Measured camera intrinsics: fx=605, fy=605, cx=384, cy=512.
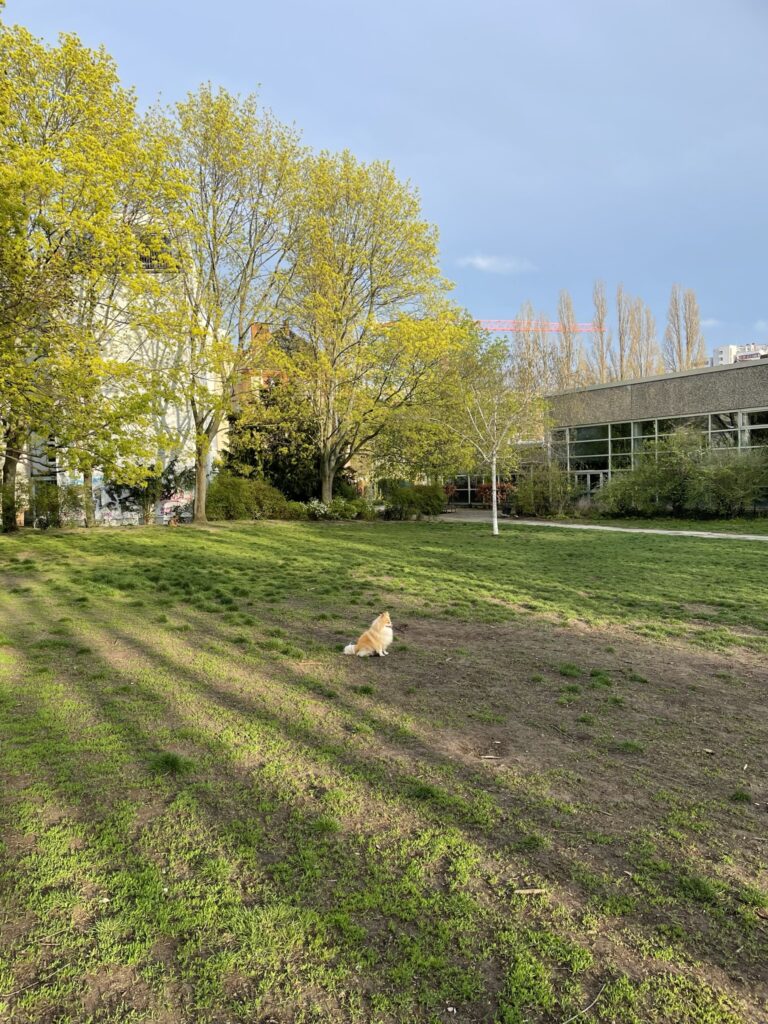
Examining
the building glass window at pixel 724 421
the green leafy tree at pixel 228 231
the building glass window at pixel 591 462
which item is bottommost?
the building glass window at pixel 591 462

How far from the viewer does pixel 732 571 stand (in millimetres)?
10383

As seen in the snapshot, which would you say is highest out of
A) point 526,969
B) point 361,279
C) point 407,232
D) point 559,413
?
point 407,232

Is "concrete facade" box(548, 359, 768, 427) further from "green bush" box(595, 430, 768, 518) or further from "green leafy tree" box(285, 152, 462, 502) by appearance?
"green leafy tree" box(285, 152, 462, 502)

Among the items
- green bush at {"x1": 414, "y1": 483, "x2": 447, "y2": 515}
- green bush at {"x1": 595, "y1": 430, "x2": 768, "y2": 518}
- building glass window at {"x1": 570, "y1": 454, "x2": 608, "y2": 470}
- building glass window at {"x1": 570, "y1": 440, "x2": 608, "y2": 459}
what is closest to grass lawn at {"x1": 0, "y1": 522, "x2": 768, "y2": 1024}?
green bush at {"x1": 595, "y1": 430, "x2": 768, "y2": 518}

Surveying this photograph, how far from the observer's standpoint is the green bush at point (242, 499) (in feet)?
70.8

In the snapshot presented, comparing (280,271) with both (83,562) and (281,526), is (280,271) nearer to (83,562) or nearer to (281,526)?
(281,526)

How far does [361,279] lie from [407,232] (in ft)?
7.32

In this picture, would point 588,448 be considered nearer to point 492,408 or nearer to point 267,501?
point 492,408

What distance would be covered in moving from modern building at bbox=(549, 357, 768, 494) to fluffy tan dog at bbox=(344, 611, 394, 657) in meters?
20.1

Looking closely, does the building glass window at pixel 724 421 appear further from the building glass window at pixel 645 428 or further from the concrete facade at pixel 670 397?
the building glass window at pixel 645 428

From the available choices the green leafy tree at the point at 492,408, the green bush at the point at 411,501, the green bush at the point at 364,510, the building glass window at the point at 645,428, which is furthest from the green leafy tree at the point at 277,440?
the building glass window at the point at 645,428

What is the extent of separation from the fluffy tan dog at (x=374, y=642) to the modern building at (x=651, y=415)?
20.1m

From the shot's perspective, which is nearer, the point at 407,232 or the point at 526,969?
the point at 526,969

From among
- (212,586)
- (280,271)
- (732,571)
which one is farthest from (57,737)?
(280,271)
